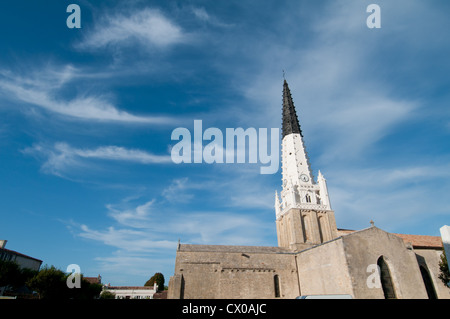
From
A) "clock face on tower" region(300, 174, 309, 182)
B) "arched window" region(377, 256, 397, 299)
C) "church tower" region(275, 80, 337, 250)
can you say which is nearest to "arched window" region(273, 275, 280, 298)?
"church tower" region(275, 80, 337, 250)

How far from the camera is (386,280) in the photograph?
2269cm

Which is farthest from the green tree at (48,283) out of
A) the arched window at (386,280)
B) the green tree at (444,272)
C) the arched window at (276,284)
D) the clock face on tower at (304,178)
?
the green tree at (444,272)

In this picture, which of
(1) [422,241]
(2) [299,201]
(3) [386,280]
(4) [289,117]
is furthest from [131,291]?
(1) [422,241]

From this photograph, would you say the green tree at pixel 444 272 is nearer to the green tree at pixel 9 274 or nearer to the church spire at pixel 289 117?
the church spire at pixel 289 117

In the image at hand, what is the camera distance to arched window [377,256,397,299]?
22.2m

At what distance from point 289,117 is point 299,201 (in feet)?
49.8

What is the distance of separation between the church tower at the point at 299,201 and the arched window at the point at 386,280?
10.7m

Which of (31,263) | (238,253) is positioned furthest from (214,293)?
(31,263)

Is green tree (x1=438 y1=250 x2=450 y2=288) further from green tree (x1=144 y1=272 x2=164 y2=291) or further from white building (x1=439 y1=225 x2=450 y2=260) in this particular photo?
green tree (x1=144 y1=272 x2=164 y2=291)

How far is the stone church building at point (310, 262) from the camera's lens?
22.5 m

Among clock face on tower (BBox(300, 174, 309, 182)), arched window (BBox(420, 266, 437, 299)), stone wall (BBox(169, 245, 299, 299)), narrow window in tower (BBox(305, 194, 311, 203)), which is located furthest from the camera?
clock face on tower (BBox(300, 174, 309, 182))

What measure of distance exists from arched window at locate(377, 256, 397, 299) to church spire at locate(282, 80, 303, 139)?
23919 millimetres
